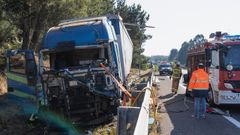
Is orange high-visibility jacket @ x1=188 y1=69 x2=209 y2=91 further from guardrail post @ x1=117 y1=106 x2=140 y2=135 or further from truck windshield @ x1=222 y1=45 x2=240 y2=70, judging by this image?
guardrail post @ x1=117 y1=106 x2=140 y2=135

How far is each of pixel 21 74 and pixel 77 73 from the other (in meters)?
2.09

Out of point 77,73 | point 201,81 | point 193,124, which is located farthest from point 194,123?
point 77,73

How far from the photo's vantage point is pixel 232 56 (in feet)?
42.8

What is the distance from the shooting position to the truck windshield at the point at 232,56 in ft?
42.4

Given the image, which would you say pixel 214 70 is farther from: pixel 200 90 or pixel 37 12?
pixel 37 12

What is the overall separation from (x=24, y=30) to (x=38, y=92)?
9.98 metres

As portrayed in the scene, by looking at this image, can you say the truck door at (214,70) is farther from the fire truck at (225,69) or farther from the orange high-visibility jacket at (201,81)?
the orange high-visibility jacket at (201,81)

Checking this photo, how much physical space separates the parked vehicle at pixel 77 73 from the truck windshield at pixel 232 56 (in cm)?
A: 398

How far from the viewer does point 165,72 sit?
4759 centimetres

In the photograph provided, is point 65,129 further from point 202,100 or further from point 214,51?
point 214,51

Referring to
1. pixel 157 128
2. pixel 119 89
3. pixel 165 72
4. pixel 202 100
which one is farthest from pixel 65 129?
pixel 165 72

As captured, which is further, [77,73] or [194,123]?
[194,123]

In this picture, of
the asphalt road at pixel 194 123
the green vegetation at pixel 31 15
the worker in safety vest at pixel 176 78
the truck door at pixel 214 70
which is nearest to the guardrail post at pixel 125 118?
the asphalt road at pixel 194 123

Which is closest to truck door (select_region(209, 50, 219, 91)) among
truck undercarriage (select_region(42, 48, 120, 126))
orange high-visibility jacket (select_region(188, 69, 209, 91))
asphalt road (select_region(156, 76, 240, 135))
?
asphalt road (select_region(156, 76, 240, 135))
